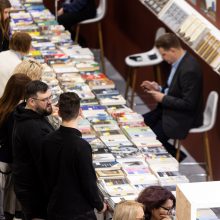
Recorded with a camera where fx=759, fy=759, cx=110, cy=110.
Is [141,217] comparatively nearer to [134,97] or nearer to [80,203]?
[80,203]

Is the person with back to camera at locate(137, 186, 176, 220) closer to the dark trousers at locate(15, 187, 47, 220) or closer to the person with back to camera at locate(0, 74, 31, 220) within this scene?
the dark trousers at locate(15, 187, 47, 220)

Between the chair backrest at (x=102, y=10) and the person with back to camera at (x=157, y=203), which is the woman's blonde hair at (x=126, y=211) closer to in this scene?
the person with back to camera at (x=157, y=203)

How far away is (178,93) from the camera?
8.24 m

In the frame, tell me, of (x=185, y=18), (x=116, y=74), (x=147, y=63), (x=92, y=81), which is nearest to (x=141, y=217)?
(x=92, y=81)

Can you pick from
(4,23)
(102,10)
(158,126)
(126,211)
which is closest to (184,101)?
(158,126)

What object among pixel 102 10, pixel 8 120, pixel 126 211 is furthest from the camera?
pixel 102 10

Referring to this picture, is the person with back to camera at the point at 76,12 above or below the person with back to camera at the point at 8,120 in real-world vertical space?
below

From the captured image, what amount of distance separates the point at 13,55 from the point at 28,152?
252 cm

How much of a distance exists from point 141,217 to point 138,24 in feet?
22.5

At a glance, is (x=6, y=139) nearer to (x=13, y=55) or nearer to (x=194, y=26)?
(x=13, y=55)

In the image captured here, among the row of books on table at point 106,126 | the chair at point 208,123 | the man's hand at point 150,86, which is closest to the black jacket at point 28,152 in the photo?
the row of books on table at point 106,126

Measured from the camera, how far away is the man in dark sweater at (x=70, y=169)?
557cm

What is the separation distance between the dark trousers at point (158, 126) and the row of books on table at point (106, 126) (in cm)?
62

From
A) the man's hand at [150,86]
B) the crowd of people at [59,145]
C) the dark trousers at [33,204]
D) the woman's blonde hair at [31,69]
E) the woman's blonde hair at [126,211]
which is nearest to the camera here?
the woman's blonde hair at [126,211]
